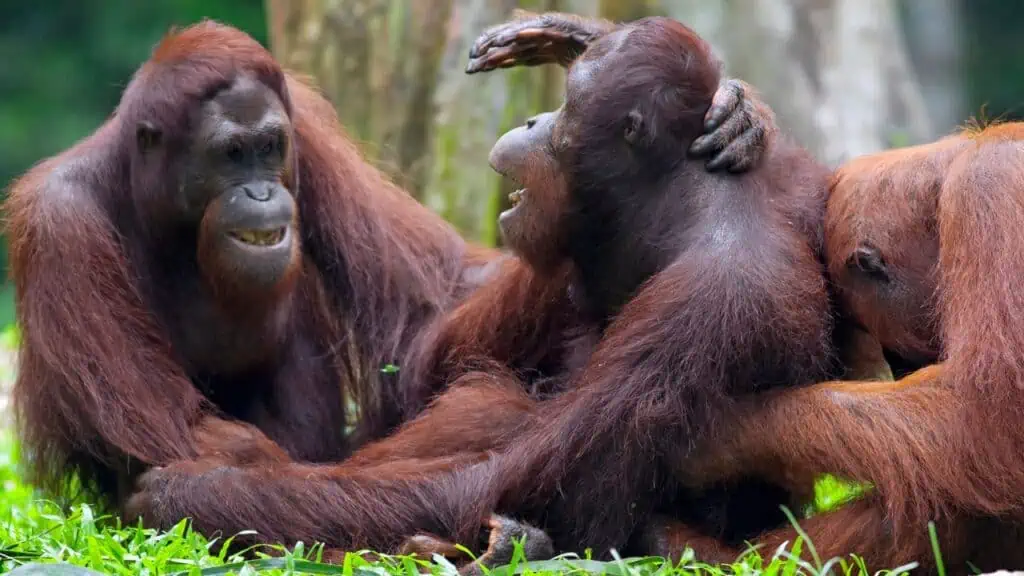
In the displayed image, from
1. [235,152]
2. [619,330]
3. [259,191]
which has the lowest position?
[619,330]

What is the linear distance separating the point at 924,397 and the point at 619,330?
29.0 inches

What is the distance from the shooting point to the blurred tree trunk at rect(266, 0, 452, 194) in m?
5.88

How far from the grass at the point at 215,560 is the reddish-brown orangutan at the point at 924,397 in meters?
0.13

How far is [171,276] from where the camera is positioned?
13.0 ft

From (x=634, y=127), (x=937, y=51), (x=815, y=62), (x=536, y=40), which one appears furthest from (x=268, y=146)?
(x=937, y=51)

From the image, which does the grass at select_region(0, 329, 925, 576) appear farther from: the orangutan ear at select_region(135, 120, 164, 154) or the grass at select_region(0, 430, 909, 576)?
the orangutan ear at select_region(135, 120, 164, 154)

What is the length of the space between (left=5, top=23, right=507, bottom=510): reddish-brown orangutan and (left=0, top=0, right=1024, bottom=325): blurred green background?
8339mm

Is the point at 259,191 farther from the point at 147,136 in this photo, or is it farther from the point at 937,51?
the point at 937,51

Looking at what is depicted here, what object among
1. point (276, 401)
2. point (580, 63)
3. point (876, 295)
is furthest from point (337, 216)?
point (876, 295)

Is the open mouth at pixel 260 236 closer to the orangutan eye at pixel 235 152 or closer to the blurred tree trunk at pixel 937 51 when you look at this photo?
the orangutan eye at pixel 235 152

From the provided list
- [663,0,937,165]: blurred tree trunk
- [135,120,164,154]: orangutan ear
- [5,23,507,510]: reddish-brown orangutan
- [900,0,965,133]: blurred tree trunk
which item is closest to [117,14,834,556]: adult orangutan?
[5,23,507,510]: reddish-brown orangutan

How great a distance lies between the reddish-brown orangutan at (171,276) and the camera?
12.0ft

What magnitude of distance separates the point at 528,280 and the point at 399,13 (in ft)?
7.30

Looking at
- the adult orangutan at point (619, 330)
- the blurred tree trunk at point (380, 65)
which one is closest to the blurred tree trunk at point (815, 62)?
the blurred tree trunk at point (380, 65)
